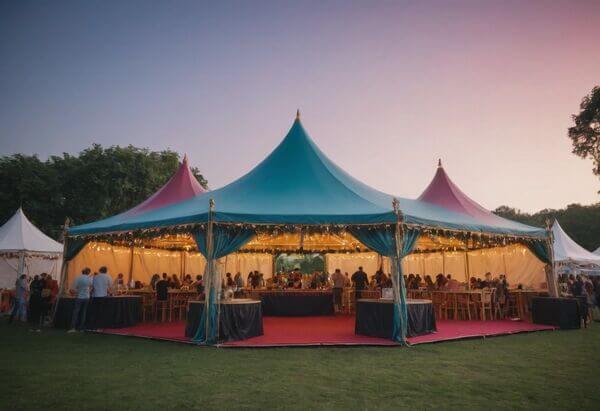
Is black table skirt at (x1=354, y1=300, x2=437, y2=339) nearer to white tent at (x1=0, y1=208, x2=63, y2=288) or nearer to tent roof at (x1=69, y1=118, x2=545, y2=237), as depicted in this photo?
tent roof at (x1=69, y1=118, x2=545, y2=237)

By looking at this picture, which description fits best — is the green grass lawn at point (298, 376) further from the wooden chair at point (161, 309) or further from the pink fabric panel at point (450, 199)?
the pink fabric panel at point (450, 199)

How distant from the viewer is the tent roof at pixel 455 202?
39.3 feet

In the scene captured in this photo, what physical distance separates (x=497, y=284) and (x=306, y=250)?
339 inches

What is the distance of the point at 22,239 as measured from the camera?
1606cm

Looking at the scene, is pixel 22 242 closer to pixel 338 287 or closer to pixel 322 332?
pixel 338 287

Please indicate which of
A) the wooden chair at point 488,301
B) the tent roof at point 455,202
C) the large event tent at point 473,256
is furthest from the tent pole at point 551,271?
the wooden chair at point 488,301

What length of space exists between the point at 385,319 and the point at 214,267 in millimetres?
3602

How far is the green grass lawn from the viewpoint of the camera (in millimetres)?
4391

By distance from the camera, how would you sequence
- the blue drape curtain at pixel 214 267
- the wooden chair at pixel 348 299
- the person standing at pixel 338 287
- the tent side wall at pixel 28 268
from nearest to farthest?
the blue drape curtain at pixel 214 267
the person standing at pixel 338 287
the wooden chair at pixel 348 299
the tent side wall at pixel 28 268

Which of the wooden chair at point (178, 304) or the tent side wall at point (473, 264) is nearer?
the wooden chair at point (178, 304)

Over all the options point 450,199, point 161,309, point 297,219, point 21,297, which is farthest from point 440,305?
point 21,297

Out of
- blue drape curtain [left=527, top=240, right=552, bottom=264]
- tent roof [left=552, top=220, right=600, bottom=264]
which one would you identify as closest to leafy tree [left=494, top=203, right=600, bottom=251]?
tent roof [left=552, top=220, right=600, bottom=264]

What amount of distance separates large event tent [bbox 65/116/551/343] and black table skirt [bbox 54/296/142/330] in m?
1.44

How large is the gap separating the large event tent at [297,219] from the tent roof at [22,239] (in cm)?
611
